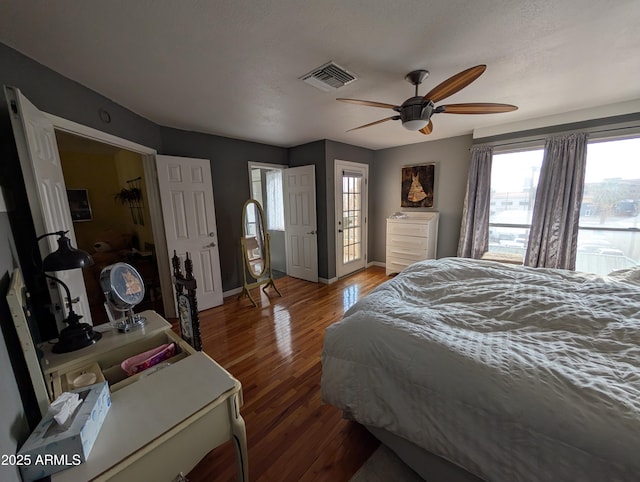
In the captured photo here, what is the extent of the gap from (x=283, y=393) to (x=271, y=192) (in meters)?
3.56

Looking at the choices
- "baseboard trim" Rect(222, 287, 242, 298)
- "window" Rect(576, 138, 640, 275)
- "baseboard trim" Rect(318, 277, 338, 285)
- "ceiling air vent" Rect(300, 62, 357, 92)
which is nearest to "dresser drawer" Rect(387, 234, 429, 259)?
"baseboard trim" Rect(318, 277, 338, 285)

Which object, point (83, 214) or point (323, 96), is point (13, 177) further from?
point (83, 214)

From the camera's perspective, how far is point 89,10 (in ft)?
3.90

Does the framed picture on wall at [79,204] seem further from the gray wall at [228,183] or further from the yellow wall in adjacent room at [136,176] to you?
the gray wall at [228,183]

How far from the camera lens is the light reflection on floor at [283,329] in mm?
2351

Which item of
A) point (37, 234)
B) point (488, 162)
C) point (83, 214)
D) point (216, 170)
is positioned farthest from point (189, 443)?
point (83, 214)

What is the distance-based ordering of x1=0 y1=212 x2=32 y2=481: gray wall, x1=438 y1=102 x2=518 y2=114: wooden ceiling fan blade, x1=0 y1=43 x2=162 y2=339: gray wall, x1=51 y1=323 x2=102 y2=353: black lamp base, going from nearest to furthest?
x1=0 y1=212 x2=32 y2=481: gray wall < x1=51 y1=323 x2=102 y2=353: black lamp base < x1=0 y1=43 x2=162 y2=339: gray wall < x1=438 y1=102 x2=518 y2=114: wooden ceiling fan blade

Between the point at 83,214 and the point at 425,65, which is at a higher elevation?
the point at 425,65

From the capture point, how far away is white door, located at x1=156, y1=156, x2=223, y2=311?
9.39ft

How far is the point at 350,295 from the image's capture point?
3648 millimetres

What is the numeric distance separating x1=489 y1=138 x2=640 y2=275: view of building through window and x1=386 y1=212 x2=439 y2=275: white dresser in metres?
1.12

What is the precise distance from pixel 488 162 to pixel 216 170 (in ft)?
12.9

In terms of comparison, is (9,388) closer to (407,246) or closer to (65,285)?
(65,285)

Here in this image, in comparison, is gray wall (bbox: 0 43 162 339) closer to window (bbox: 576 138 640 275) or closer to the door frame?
the door frame
